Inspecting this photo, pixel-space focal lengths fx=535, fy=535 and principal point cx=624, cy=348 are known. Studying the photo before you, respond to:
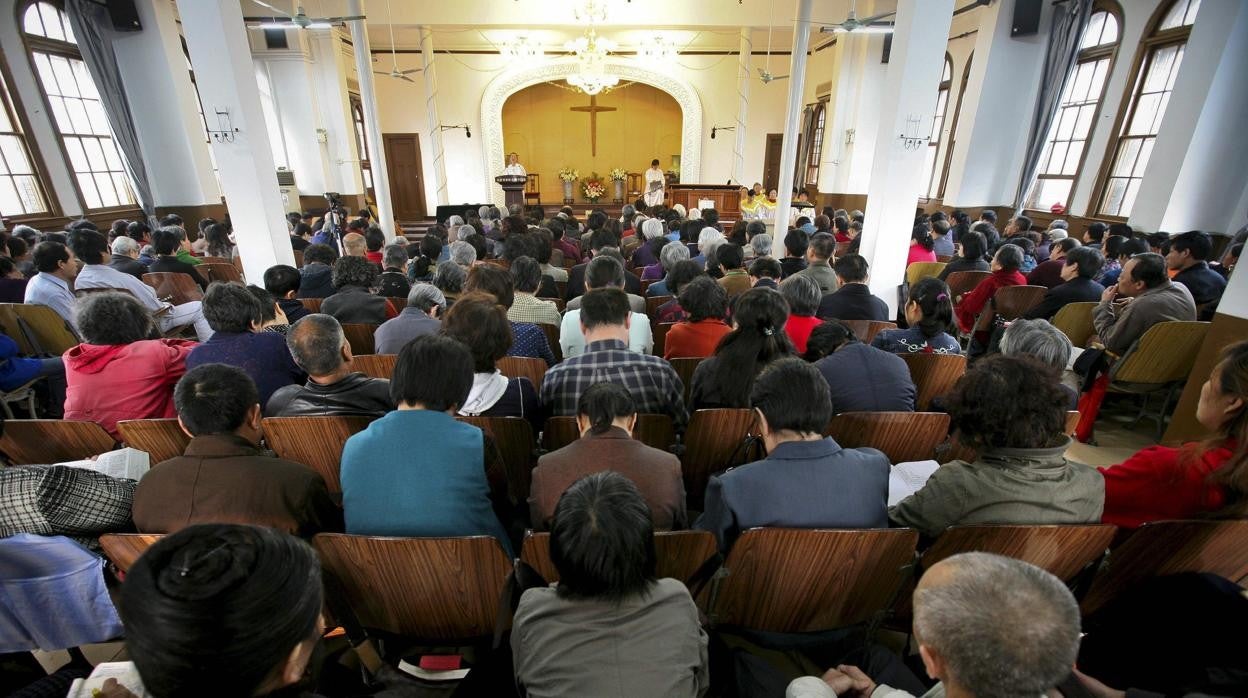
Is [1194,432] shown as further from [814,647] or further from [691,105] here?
[691,105]

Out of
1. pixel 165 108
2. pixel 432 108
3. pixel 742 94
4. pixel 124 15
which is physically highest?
pixel 124 15

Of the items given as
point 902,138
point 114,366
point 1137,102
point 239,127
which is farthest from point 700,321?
point 1137,102

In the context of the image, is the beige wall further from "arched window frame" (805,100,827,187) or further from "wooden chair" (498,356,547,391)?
"wooden chair" (498,356,547,391)

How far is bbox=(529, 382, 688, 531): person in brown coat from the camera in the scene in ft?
4.60

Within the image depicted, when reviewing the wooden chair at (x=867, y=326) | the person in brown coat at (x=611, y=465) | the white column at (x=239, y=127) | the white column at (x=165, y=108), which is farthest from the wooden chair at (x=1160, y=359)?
the white column at (x=165, y=108)

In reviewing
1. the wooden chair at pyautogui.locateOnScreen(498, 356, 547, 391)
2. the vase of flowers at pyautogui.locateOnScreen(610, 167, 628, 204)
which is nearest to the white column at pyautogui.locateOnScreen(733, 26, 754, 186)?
the vase of flowers at pyautogui.locateOnScreen(610, 167, 628, 204)

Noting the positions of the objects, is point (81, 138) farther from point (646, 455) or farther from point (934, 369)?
point (934, 369)

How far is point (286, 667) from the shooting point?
2.39ft

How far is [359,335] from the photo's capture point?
120 inches

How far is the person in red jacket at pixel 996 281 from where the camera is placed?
11.9 feet

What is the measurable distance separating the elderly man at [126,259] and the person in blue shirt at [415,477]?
13.7 feet

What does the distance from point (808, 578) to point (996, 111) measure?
9337mm

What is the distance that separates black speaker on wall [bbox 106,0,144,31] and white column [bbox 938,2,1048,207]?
38.4ft

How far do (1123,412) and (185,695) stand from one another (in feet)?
15.8
